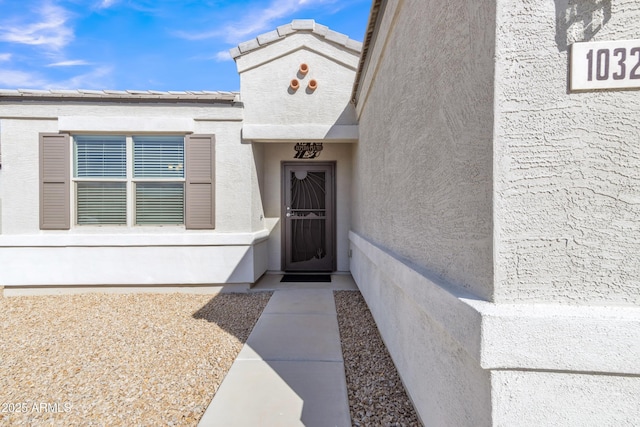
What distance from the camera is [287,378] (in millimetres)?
3039

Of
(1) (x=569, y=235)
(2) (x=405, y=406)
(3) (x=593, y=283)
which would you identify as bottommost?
(2) (x=405, y=406)

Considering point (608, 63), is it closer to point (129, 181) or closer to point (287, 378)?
point (287, 378)

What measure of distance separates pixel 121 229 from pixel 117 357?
3.53 meters

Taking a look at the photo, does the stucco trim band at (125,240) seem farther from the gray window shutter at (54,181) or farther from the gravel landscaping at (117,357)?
the gravel landscaping at (117,357)

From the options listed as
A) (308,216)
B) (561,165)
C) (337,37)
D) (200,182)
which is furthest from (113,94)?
(561,165)

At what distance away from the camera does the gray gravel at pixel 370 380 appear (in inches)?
99.0

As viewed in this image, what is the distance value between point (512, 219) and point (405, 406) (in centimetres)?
205

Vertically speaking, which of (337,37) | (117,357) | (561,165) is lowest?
(117,357)

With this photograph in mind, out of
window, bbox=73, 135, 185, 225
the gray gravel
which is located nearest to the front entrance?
window, bbox=73, 135, 185, 225

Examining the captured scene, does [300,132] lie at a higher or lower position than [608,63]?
higher

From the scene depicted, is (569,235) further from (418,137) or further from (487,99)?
(418,137)

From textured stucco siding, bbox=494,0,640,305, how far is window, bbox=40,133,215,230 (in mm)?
5678

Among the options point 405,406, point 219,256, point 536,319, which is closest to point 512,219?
point 536,319

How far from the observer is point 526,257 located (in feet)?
4.85
